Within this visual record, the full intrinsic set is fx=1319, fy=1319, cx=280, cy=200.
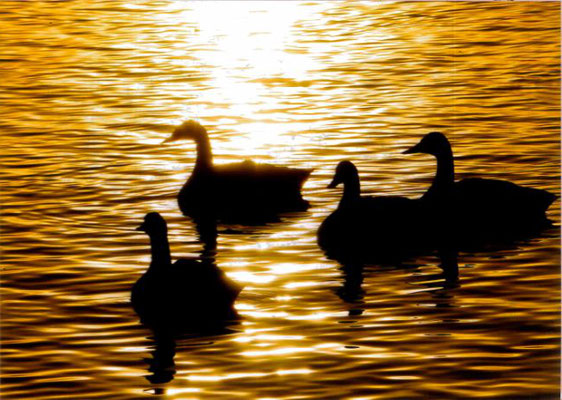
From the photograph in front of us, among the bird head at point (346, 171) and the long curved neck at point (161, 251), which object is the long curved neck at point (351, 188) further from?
the long curved neck at point (161, 251)

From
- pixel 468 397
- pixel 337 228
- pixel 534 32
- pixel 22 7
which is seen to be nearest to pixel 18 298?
pixel 337 228

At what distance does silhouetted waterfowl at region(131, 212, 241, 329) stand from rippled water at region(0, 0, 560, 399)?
22 cm

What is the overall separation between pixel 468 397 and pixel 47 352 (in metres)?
3.54

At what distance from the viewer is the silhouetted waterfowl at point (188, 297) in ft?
38.6

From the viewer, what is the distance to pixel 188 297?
38.9ft

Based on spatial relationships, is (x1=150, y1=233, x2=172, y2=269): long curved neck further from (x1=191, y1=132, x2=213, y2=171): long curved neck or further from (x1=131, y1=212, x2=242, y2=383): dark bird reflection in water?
(x1=191, y1=132, x2=213, y2=171): long curved neck

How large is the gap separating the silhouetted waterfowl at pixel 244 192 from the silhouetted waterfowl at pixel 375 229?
130 cm

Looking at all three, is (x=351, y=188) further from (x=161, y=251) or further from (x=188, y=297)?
(x=188, y=297)

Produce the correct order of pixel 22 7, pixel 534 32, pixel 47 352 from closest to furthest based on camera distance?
pixel 47 352 < pixel 534 32 < pixel 22 7

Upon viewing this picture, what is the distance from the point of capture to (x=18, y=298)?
12516 millimetres

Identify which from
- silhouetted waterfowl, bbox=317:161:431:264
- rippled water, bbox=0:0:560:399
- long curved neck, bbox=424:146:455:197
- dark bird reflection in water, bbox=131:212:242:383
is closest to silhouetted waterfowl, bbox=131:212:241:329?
dark bird reflection in water, bbox=131:212:242:383

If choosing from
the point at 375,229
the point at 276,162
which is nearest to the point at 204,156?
the point at 276,162

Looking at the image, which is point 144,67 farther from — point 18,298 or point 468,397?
point 468,397

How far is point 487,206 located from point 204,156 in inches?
151
